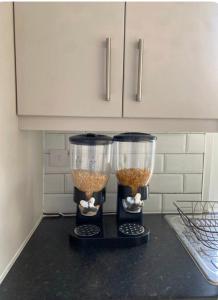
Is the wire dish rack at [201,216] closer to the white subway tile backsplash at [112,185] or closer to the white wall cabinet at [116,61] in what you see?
the white subway tile backsplash at [112,185]

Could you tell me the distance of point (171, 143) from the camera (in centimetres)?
140

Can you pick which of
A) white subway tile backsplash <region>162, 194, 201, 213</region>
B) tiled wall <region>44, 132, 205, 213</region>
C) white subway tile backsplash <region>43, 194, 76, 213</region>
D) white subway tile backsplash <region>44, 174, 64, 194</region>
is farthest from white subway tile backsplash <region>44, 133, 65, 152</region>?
white subway tile backsplash <region>162, 194, 201, 213</region>

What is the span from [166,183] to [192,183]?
132 mm

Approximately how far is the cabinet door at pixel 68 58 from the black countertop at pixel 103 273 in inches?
20.4

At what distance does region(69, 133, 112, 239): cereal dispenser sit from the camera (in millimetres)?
1036

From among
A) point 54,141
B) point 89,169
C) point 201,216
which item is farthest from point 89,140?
point 201,216

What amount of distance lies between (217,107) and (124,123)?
34 cm

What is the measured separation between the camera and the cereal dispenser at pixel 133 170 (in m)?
1.08

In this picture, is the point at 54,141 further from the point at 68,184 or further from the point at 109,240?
the point at 109,240

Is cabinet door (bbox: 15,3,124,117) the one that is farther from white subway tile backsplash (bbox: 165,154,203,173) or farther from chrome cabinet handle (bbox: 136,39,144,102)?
white subway tile backsplash (bbox: 165,154,203,173)

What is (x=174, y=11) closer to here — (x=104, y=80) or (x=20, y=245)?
(x=104, y=80)

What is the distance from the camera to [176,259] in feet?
3.41

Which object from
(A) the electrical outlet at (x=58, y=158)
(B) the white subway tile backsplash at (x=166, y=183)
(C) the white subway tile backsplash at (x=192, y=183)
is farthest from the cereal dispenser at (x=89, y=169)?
(C) the white subway tile backsplash at (x=192, y=183)

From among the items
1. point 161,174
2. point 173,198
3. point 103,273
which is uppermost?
point 161,174
